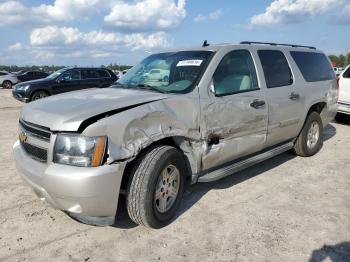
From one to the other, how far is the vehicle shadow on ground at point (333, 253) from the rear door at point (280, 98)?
1913 millimetres

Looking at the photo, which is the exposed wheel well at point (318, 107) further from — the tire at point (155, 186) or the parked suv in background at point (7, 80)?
the parked suv in background at point (7, 80)

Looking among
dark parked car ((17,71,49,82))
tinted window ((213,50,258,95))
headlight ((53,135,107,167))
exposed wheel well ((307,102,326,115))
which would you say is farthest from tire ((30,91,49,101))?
dark parked car ((17,71,49,82))

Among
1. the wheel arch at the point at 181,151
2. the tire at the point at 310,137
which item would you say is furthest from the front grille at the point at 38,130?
the tire at the point at 310,137

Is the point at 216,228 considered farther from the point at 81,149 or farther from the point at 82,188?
the point at 81,149

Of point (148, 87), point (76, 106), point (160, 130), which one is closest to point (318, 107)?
point (148, 87)

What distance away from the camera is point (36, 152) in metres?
3.43

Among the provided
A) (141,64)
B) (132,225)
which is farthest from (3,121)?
(132,225)

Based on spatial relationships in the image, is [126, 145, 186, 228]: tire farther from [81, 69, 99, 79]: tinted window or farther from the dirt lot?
[81, 69, 99, 79]: tinted window

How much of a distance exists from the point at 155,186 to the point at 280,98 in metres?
2.50

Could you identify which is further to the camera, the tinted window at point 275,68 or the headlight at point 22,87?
the headlight at point 22,87

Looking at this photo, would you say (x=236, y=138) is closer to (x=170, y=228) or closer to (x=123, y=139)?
(x=170, y=228)

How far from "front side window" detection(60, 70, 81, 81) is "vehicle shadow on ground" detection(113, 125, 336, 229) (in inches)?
431

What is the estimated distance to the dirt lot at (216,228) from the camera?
3.29 meters

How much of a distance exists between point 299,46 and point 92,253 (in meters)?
4.80
